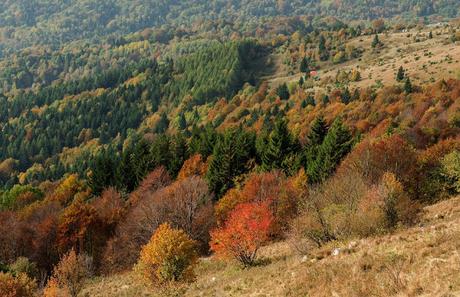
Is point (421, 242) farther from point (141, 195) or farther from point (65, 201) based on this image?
point (65, 201)

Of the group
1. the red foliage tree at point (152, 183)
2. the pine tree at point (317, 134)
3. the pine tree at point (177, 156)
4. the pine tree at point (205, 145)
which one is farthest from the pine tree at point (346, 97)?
the red foliage tree at point (152, 183)

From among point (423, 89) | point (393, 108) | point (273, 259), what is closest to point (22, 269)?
point (273, 259)

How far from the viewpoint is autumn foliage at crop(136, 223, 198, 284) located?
1688 inches

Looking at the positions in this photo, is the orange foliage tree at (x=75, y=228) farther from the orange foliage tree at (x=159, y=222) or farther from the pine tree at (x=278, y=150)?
the pine tree at (x=278, y=150)

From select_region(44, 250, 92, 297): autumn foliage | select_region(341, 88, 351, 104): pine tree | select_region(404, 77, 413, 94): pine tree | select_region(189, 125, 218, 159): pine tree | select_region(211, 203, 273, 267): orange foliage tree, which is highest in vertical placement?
select_region(211, 203, 273, 267): orange foliage tree

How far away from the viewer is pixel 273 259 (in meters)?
46.7

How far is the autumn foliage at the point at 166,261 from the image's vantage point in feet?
141

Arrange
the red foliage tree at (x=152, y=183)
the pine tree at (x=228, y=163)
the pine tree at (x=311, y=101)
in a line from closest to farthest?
1. the pine tree at (x=228, y=163)
2. the red foliage tree at (x=152, y=183)
3. the pine tree at (x=311, y=101)

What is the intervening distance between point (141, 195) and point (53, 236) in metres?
21.3

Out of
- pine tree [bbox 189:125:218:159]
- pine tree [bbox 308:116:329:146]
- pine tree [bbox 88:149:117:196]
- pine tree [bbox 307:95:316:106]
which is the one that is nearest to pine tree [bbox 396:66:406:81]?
pine tree [bbox 307:95:316:106]

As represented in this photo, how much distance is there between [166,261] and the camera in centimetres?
4291

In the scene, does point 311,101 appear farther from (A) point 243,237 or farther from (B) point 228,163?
(A) point 243,237

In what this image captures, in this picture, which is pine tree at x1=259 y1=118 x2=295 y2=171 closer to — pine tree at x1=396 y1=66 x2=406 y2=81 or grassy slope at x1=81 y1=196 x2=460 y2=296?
grassy slope at x1=81 y1=196 x2=460 y2=296

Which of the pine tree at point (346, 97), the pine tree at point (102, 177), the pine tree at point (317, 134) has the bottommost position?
the pine tree at point (346, 97)
